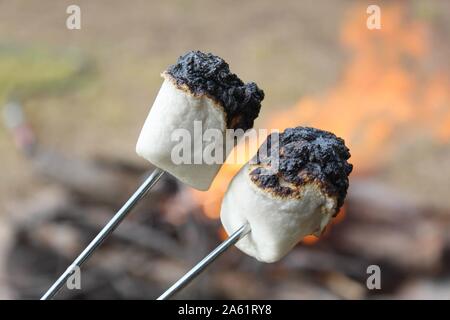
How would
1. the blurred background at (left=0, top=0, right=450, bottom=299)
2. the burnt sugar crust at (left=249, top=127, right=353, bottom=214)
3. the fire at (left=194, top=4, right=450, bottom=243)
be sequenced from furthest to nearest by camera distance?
the fire at (left=194, top=4, right=450, bottom=243) → the blurred background at (left=0, top=0, right=450, bottom=299) → the burnt sugar crust at (left=249, top=127, right=353, bottom=214)

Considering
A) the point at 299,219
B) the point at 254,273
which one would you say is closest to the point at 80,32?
the point at 254,273

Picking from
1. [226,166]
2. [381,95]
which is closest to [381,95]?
[381,95]

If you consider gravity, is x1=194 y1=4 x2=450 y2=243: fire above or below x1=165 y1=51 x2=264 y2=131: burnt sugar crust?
above

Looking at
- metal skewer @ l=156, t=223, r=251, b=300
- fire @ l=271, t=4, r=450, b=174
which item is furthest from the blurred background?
metal skewer @ l=156, t=223, r=251, b=300

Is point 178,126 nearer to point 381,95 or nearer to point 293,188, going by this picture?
point 293,188

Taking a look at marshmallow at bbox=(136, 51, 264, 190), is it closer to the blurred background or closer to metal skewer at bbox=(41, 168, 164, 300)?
metal skewer at bbox=(41, 168, 164, 300)

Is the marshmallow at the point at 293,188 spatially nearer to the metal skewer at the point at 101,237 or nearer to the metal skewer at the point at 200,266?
the metal skewer at the point at 200,266

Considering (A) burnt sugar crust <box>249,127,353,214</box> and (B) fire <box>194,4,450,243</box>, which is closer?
(A) burnt sugar crust <box>249,127,353,214</box>
